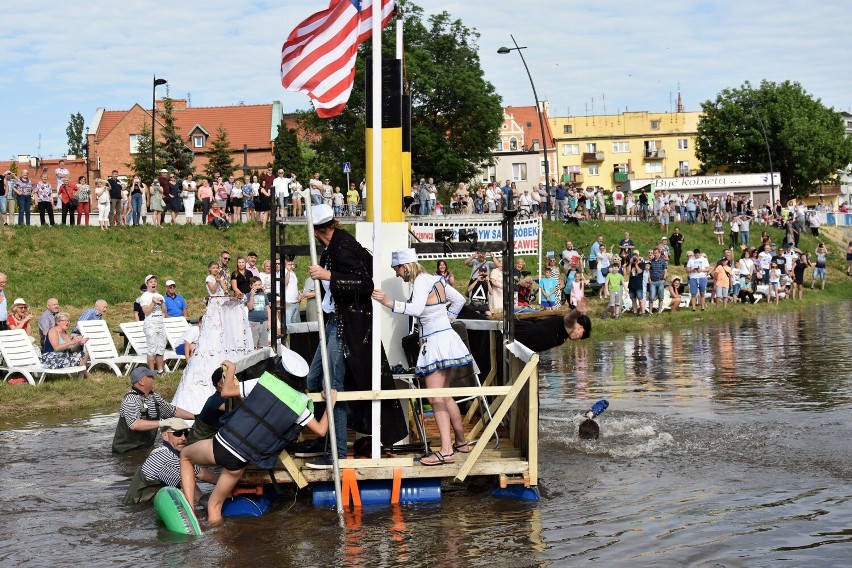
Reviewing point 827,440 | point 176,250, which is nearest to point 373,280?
point 827,440

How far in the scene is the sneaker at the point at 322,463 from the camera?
10.0 meters

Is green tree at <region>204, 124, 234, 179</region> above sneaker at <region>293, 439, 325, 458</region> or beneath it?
above

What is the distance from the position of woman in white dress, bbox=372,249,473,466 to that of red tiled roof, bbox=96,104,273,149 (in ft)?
264

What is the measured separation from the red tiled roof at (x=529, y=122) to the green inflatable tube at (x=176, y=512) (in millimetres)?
105354

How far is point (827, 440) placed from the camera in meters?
12.6

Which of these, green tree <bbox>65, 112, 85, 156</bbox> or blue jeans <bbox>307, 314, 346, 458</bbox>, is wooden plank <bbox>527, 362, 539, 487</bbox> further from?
green tree <bbox>65, 112, 85, 156</bbox>

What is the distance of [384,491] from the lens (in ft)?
33.3

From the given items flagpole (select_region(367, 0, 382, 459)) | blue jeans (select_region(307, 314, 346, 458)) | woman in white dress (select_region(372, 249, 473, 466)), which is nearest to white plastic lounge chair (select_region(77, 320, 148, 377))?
blue jeans (select_region(307, 314, 346, 458))

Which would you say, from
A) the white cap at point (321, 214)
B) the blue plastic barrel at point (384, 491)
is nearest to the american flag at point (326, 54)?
the white cap at point (321, 214)

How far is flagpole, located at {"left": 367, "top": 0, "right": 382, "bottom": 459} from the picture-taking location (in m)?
9.94

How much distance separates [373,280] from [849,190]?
146m

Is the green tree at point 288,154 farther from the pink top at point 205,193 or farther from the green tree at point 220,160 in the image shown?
the pink top at point 205,193

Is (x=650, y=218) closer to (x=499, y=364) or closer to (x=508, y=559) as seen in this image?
(x=499, y=364)

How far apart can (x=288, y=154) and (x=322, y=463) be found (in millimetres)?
65537
